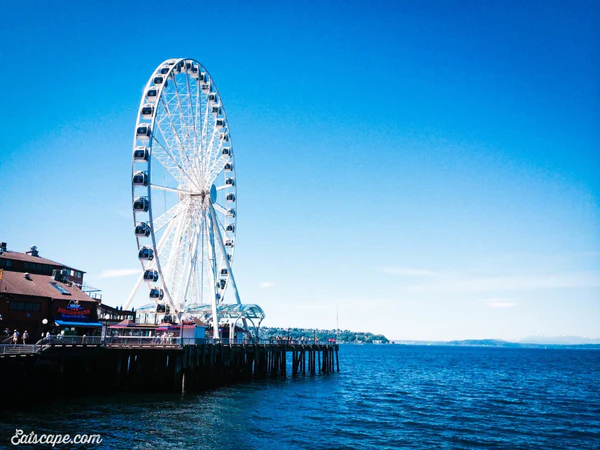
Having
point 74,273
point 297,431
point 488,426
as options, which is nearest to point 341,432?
point 297,431

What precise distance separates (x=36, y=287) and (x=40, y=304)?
2.30m

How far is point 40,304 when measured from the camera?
41281 millimetres

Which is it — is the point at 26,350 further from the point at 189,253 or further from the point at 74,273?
the point at 74,273

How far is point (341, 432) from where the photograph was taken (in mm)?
29719

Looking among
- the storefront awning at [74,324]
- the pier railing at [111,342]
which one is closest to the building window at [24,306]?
the storefront awning at [74,324]

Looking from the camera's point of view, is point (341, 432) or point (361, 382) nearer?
point (341, 432)

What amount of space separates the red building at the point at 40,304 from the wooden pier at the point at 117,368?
5.43 meters

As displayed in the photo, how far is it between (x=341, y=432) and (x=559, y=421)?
59.2ft

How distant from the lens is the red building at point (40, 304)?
39156 mm

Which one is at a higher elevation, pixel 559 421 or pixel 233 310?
pixel 233 310

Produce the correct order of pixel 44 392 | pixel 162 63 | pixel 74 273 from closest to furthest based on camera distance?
pixel 44 392 → pixel 162 63 → pixel 74 273

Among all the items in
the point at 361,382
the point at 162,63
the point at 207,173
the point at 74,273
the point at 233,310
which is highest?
the point at 162,63

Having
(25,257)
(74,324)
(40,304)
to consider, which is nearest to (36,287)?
(40,304)

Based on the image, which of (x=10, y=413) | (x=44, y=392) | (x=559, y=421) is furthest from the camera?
(x=559, y=421)
